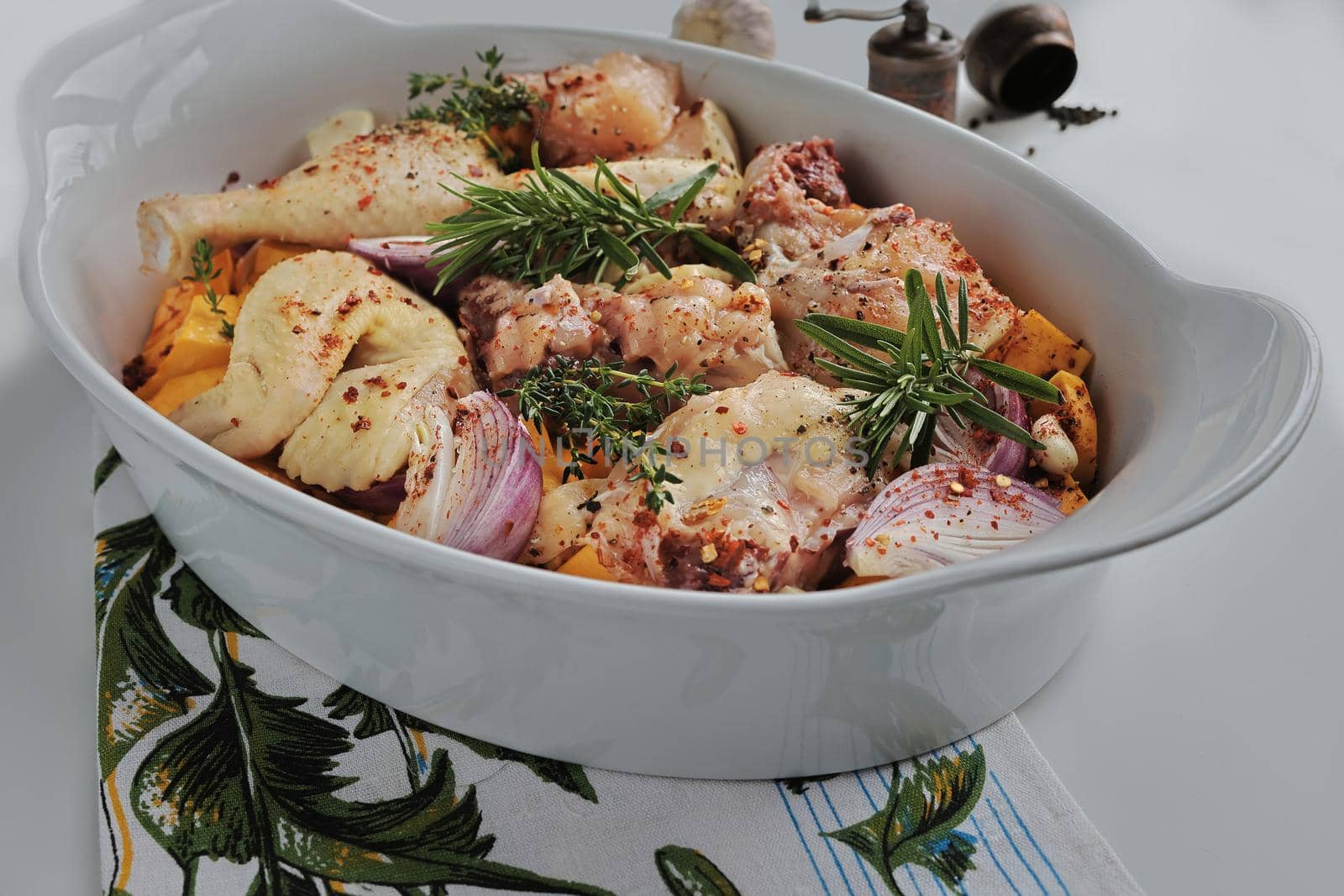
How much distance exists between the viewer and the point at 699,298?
2064 millimetres

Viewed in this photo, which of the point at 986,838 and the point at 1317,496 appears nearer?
the point at 986,838

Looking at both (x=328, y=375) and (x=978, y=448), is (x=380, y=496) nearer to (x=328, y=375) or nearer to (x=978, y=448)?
(x=328, y=375)

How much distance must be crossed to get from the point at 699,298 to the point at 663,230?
277 millimetres

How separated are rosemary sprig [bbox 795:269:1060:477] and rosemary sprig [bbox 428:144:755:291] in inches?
16.8

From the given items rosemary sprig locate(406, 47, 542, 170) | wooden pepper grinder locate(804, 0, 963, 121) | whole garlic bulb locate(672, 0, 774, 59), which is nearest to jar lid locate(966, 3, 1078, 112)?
wooden pepper grinder locate(804, 0, 963, 121)

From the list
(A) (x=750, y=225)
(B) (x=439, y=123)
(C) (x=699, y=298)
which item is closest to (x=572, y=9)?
(B) (x=439, y=123)

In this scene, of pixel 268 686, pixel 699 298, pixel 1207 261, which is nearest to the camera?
pixel 268 686

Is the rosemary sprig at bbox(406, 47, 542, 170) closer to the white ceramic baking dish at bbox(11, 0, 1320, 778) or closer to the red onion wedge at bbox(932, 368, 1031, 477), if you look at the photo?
the white ceramic baking dish at bbox(11, 0, 1320, 778)

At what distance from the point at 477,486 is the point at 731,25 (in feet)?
5.12

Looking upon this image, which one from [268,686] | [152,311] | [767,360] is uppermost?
[767,360]

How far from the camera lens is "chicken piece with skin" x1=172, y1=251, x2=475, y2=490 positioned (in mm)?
1972

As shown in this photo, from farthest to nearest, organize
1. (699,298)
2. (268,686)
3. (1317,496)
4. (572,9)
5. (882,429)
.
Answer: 1. (572,9)
2. (1317,496)
3. (699,298)
4. (268,686)
5. (882,429)

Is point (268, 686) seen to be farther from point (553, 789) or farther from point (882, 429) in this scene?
point (882, 429)

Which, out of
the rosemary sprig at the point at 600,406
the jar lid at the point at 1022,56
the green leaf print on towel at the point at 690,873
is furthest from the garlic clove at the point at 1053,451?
the jar lid at the point at 1022,56
